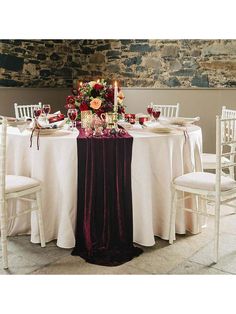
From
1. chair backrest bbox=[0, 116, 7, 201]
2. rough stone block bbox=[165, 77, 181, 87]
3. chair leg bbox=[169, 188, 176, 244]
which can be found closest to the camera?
chair backrest bbox=[0, 116, 7, 201]

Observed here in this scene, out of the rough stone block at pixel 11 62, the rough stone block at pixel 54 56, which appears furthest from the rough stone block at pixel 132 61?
the rough stone block at pixel 11 62

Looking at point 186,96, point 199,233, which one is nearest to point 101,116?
point 199,233

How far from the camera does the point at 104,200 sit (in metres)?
2.77

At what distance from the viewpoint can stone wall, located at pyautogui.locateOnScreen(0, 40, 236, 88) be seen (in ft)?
17.0

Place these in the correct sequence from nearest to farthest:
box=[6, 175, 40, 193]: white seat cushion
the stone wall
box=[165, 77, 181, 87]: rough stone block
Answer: box=[6, 175, 40, 193]: white seat cushion < the stone wall < box=[165, 77, 181, 87]: rough stone block

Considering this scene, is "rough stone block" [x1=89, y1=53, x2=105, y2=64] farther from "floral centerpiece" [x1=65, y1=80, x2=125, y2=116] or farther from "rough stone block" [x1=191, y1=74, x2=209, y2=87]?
"floral centerpiece" [x1=65, y1=80, x2=125, y2=116]

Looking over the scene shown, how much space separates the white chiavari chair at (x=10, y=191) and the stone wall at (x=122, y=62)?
3023 millimetres

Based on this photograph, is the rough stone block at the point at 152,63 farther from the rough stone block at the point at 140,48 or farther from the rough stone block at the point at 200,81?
the rough stone block at the point at 200,81

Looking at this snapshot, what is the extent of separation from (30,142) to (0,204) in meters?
0.52

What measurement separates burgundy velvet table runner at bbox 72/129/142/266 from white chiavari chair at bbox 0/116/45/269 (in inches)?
11.6

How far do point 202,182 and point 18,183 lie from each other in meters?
1.28

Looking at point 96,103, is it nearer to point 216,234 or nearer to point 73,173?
point 73,173

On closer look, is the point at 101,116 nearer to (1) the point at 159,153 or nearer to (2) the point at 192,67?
(1) the point at 159,153

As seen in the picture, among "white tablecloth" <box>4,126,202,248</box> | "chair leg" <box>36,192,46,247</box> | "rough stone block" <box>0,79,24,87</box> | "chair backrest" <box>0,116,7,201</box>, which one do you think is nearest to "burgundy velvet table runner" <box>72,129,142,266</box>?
"white tablecloth" <box>4,126,202,248</box>
